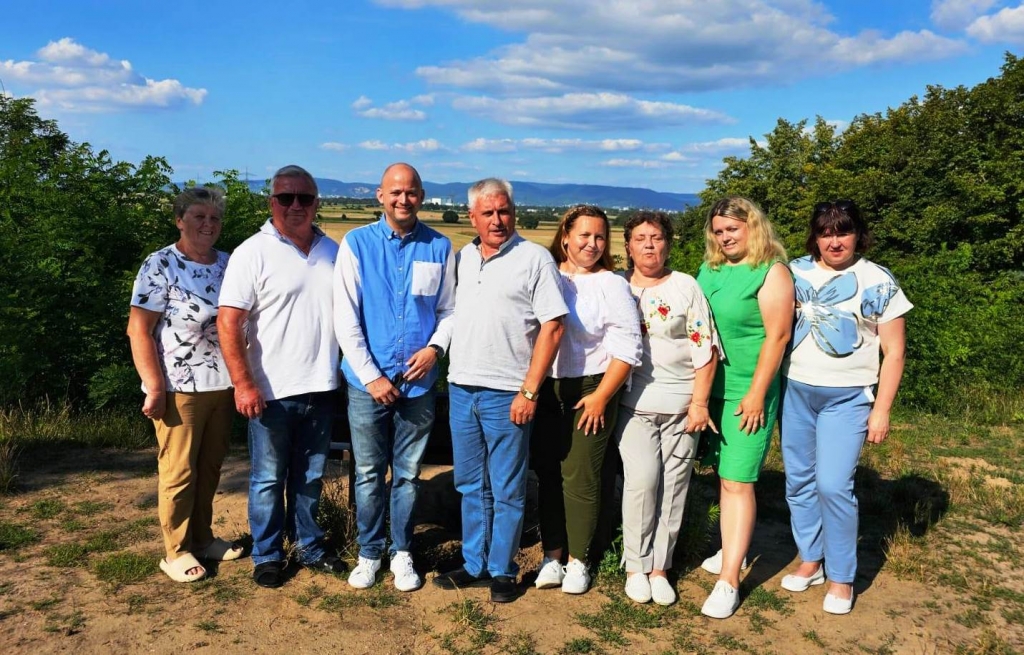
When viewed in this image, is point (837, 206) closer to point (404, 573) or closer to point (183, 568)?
point (404, 573)

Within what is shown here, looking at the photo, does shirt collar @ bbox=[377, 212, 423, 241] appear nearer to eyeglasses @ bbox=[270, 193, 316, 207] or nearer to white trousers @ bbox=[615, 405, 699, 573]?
eyeglasses @ bbox=[270, 193, 316, 207]

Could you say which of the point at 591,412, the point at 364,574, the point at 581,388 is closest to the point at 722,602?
the point at 591,412

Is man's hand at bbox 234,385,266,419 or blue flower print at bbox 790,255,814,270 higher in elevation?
blue flower print at bbox 790,255,814,270

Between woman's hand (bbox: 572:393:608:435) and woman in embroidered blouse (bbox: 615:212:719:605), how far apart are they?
21 cm

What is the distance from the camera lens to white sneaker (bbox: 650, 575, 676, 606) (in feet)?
12.5

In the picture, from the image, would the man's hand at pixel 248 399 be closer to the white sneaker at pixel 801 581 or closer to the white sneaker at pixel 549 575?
the white sneaker at pixel 549 575

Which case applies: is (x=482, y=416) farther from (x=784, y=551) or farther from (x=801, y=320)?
(x=784, y=551)

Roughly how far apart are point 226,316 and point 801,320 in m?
2.87

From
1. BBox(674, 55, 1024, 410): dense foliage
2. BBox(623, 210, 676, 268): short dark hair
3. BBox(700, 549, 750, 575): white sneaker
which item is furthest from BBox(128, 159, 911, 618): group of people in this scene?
BBox(674, 55, 1024, 410): dense foliage

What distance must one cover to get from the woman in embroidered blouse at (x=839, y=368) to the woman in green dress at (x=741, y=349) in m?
0.19

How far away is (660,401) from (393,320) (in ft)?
4.53

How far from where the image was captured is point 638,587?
12.6ft

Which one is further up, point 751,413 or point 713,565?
point 751,413

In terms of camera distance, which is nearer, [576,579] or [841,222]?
[841,222]
